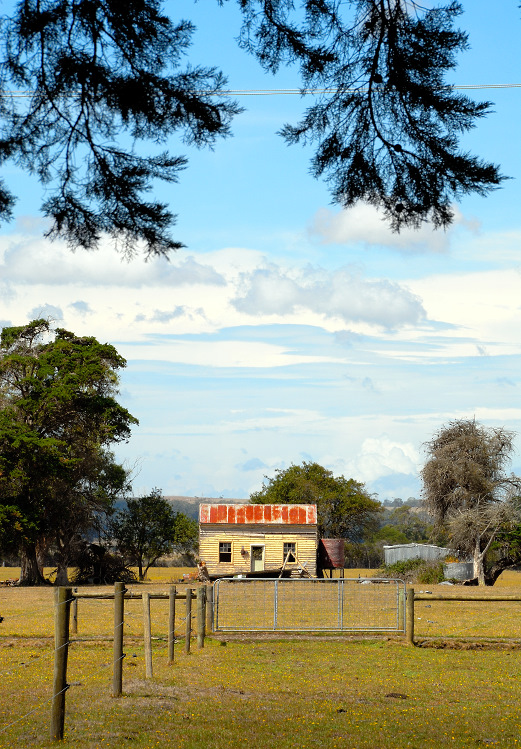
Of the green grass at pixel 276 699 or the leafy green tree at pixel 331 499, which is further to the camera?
the leafy green tree at pixel 331 499

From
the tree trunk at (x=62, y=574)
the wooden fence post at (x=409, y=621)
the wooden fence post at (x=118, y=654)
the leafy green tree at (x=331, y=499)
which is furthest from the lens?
the leafy green tree at (x=331, y=499)

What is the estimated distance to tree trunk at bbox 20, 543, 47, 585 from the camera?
38.6m

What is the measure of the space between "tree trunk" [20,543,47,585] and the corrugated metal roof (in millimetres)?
8256

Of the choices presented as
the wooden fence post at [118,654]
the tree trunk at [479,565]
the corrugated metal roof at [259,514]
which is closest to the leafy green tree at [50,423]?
the corrugated metal roof at [259,514]

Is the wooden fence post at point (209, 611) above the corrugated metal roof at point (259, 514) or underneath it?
underneath

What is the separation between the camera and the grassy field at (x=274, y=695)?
25.2 ft

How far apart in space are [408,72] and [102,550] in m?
37.9

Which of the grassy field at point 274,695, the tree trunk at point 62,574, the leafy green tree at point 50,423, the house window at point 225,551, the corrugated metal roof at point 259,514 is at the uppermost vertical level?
the leafy green tree at point 50,423

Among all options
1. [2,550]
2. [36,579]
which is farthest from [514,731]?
[36,579]

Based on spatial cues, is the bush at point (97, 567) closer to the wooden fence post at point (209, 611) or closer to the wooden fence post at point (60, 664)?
the wooden fence post at point (209, 611)

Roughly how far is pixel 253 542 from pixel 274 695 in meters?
31.7

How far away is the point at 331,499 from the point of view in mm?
59781

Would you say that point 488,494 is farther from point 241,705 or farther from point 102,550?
point 241,705

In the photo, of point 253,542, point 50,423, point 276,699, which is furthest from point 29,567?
point 276,699
